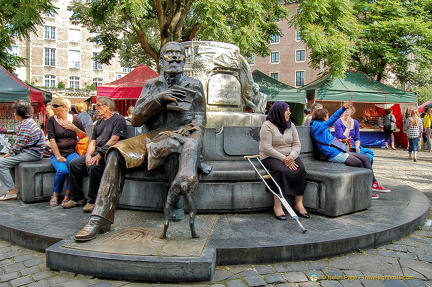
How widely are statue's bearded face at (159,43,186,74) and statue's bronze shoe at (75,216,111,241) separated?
1861 millimetres

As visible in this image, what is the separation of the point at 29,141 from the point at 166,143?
8.99 feet

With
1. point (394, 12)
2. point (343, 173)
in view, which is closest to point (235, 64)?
point (343, 173)

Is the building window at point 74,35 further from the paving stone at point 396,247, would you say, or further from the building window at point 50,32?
the paving stone at point 396,247

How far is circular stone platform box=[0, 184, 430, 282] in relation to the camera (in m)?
3.01

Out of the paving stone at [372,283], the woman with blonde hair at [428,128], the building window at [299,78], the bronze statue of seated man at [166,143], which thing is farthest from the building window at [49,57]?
the paving stone at [372,283]

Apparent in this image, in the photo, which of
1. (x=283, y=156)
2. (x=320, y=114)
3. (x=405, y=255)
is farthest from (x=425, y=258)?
(x=320, y=114)

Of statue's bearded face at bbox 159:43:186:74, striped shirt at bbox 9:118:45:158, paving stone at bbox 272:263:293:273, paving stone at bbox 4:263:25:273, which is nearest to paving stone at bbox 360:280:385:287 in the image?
paving stone at bbox 272:263:293:273

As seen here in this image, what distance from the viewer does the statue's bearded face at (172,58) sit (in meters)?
4.21

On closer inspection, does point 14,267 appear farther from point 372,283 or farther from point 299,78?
point 299,78

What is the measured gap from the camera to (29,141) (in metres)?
5.40

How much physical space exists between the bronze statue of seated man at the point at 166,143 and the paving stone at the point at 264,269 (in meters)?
0.67

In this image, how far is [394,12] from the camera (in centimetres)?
2028

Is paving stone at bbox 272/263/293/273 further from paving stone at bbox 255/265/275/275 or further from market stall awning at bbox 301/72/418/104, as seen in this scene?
market stall awning at bbox 301/72/418/104

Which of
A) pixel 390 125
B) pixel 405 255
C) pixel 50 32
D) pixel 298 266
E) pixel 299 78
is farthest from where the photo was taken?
pixel 50 32
